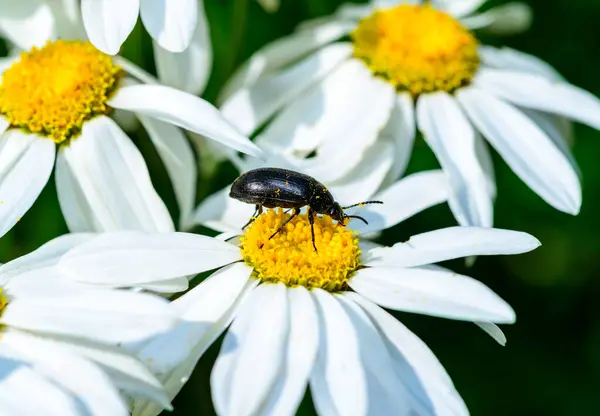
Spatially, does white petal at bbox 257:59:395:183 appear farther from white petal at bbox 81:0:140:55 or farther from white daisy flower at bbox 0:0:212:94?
white petal at bbox 81:0:140:55

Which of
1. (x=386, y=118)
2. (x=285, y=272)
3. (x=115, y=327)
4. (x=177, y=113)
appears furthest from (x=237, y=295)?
(x=386, y=118)

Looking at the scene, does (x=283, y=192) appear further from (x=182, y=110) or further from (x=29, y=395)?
(x=29, y=395)

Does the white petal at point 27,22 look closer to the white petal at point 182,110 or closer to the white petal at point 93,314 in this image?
the white petal at point 182,110

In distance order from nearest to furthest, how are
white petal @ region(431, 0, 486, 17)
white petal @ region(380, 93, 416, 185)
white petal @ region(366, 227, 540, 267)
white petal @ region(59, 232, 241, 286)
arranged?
white petal @ region(59, 232, 241, 286)
white petal @ region(366, 227, 540, 267)
white petal @ region(380, 93, 416, 185)
white petal @ region(431, 0, 486, 17)

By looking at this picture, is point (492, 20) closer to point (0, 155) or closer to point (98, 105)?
point (98, 105)

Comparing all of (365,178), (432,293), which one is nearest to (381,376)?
(432,293)

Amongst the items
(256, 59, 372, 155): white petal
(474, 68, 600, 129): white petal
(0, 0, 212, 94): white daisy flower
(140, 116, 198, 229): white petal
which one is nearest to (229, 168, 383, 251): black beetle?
(140, 116, 198, 229): white petal

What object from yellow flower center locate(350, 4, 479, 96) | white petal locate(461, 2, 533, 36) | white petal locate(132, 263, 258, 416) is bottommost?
white petal locate(132, 263, 258, 416)

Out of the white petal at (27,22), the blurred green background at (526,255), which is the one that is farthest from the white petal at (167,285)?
the white petal at (27,22)
